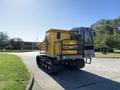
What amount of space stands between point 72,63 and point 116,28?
47005mm

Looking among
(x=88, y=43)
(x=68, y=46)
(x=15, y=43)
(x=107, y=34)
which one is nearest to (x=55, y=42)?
(x=68, y=46)

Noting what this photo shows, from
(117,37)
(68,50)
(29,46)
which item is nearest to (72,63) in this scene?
(68,50)

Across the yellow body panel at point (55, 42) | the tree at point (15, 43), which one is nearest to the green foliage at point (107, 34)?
the yellow body panel at point (55, 42)

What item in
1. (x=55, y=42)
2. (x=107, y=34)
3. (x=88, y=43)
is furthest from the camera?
(x=107, y=34)

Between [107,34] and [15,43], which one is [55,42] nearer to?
[107,34]

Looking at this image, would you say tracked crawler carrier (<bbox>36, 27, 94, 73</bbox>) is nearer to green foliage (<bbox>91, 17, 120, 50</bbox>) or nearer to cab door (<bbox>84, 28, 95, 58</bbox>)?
cab door (<bbox>84, 28, 95, 58</bbox>)

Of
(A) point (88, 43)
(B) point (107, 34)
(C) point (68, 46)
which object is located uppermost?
(B) point (107, 34)

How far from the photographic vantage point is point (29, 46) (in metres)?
94.5

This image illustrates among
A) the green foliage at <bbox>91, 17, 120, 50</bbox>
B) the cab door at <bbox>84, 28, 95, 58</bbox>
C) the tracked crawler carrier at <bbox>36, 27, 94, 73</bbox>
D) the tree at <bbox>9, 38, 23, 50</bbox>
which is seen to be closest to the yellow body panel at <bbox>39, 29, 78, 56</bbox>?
the tracked crawler carrier at <bbox>36, 27, 94, 73</bbox>

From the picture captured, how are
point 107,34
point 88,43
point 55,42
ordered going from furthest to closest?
point 107,34
point 88,43
point 55,42

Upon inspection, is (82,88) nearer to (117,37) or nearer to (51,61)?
(51,61)

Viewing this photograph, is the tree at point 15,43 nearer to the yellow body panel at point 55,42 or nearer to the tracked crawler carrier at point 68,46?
the yellow body panel at point 55,42

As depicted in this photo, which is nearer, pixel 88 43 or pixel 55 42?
pixel 55 42

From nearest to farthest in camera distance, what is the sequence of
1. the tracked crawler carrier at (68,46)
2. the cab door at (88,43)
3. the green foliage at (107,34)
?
the tracked crawler carrier at (68,46), the cab door at (88,43), the green foliage at (107,34)
